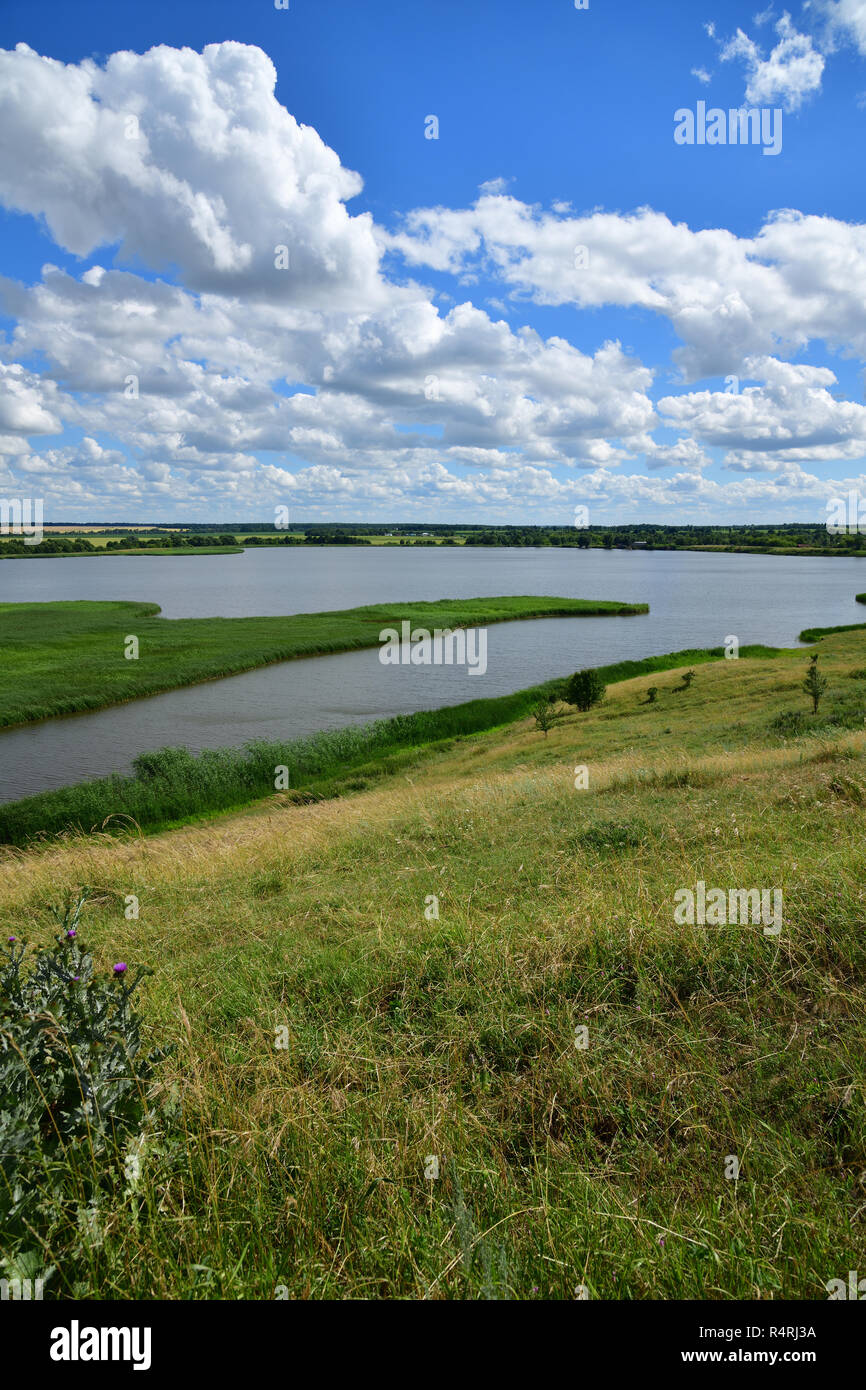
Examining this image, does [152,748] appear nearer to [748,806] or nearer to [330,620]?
[748,806]

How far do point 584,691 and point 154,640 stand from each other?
4318 centimetres

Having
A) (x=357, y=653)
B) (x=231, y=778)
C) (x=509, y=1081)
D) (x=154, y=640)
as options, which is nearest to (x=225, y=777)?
(x=231, y=778)

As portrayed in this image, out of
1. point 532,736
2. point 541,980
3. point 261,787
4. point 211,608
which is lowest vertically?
point 261,787

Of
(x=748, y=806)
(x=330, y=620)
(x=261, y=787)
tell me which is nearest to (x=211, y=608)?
(x=330, y=620)

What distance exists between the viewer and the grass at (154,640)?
4331 cm

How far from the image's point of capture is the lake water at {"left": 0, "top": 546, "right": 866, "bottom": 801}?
115 feet

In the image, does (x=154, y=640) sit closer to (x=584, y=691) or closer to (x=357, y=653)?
(x=357, y=653)

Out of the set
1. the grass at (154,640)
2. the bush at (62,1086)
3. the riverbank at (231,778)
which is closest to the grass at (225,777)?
the riverbank at (231,778)

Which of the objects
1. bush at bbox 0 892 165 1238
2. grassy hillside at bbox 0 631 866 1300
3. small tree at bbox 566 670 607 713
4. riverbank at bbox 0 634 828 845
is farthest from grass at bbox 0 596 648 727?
bush at bbox 0 892 165 1238

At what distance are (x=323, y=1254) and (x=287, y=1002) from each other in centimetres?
268

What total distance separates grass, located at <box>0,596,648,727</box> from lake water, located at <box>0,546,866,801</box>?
82.8 inches

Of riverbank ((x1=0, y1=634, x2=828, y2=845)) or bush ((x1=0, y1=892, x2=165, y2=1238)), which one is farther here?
riverbank ((x1=0, y1=634, x2=828, y2=845))

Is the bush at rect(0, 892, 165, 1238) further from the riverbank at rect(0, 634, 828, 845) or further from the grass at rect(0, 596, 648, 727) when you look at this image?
the grass at rect(0, 596, 648, 727)
